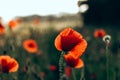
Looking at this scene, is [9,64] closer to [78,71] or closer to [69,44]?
[69,44]

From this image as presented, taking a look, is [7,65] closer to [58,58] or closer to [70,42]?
[70,42]

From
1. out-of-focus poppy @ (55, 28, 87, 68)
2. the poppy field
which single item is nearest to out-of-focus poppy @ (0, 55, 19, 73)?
the poppy field

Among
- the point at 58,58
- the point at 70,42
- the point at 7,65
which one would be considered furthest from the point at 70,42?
the point at 58,58

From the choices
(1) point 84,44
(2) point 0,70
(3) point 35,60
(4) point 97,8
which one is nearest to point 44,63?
(3) point 35,60

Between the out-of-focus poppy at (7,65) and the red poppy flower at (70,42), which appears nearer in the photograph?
the red poppy flower at (70,42)

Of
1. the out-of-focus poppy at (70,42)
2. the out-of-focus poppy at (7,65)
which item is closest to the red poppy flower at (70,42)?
the out-of-focus poppy at (70,42)

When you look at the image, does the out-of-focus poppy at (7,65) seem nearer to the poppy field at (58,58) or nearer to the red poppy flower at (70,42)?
the poppy field at (58,58)

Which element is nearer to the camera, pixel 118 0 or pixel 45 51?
pixel 45 51

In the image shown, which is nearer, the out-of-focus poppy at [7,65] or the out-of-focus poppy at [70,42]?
the out-of-focus poppy at [70,42]

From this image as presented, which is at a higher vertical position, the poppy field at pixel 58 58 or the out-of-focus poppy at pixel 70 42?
the out-of-focus poppy at pixel 70 42
